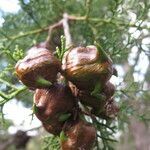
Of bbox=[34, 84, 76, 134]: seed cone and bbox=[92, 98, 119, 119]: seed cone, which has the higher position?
bbox=[34, 84, 76, 134]: seed cone

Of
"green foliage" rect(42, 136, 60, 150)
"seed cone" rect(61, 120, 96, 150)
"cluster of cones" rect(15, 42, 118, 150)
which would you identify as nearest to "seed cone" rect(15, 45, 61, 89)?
"cluster of cones" rect(15, 42, 118, 150)

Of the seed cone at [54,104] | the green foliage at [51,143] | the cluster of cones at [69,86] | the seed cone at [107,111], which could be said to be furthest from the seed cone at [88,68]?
the green foliage at [51,143]

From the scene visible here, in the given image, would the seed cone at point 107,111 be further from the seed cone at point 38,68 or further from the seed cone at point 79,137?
the seed cone at point 38,68

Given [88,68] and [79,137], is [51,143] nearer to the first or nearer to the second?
[79,137]

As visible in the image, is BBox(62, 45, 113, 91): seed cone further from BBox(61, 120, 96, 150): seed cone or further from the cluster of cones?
BBox(61, 120, 96, 150): seed cone

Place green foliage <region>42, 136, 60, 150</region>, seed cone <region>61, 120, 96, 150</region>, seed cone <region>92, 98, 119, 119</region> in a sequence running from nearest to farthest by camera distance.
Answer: seed cone <region>61, 120, 96, 150</region>
seed cone <region>92, 98, 119, 119</region>
green foliage <region>42, 136, 60, 150</region>
